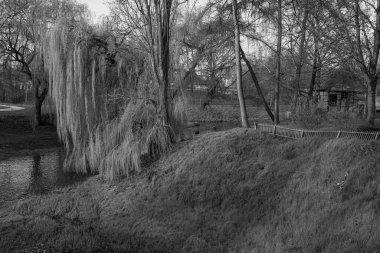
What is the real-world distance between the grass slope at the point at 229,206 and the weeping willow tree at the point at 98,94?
1798 millimetres

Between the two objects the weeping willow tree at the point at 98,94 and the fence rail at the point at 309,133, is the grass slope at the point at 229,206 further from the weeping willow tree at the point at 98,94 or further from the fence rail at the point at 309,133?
the weeping willow tree at the point at 98,94

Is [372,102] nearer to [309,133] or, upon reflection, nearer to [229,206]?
[309,133]

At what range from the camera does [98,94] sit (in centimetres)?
1454

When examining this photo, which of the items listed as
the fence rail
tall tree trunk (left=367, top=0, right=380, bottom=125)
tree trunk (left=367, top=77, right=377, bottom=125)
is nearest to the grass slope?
the fence rail

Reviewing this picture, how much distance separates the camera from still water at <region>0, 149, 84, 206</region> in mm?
13141

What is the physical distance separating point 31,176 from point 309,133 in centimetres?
1070

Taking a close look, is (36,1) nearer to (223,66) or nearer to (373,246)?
(223,66)

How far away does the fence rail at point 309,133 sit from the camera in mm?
9852

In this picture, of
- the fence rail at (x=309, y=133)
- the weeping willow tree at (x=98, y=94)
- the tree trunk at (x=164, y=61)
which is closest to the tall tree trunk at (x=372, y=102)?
the fence rail at (x=309, y=133)

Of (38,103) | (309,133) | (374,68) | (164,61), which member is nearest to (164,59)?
(164,61)

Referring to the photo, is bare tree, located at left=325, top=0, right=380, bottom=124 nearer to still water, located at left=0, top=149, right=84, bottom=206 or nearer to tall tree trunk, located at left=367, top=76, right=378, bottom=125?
tall tree trunk, located at left=367, top=76, right=378, bottom=125

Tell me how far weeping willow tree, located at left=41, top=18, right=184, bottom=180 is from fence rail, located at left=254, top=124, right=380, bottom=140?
3.41m

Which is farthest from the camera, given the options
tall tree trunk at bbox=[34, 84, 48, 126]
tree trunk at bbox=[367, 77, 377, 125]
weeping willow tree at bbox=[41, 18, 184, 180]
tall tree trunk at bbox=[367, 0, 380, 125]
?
tall tree trunk at bbox=[34, 84, 48, 126]

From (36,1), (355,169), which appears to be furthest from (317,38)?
(36,1)
